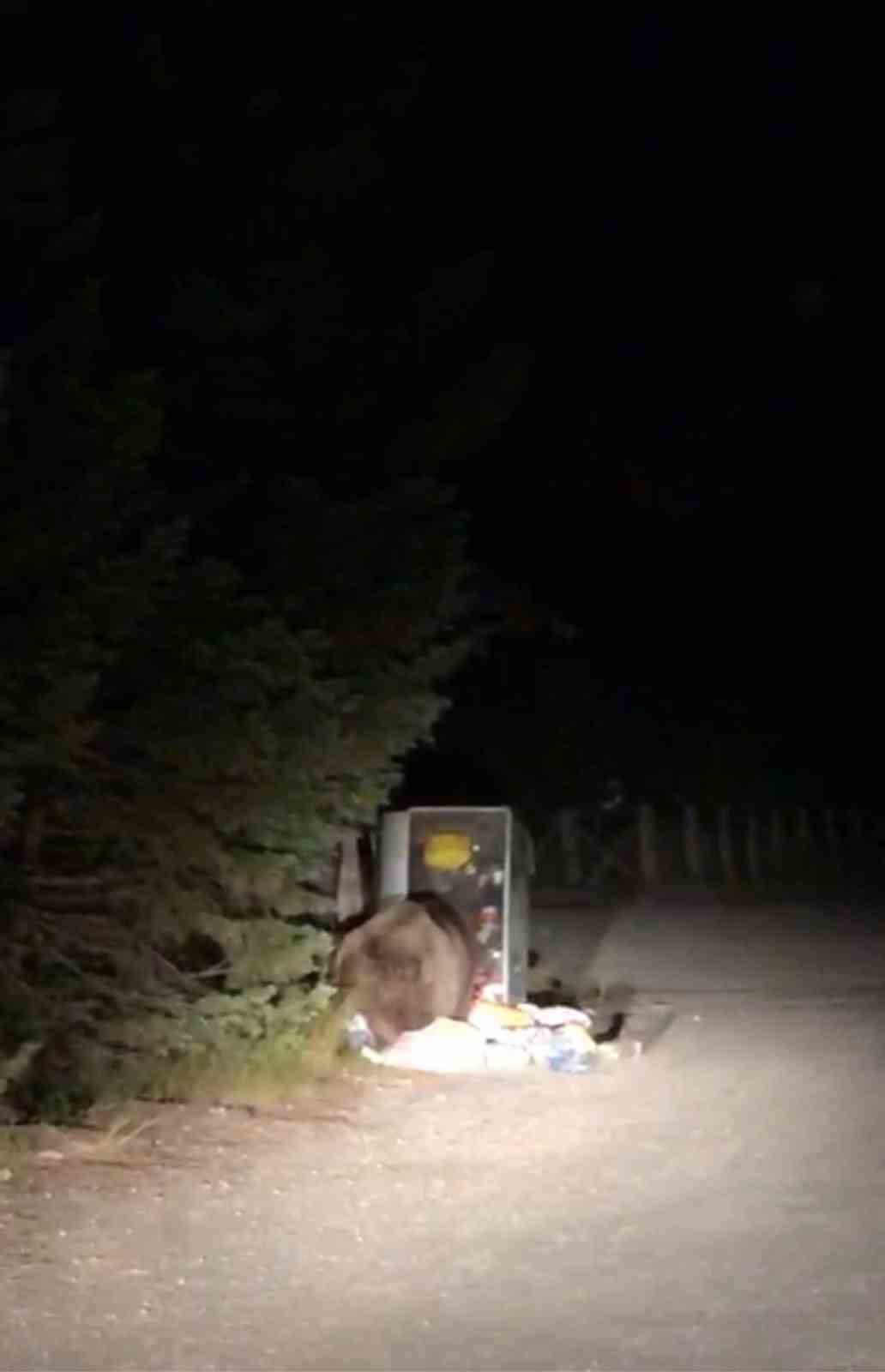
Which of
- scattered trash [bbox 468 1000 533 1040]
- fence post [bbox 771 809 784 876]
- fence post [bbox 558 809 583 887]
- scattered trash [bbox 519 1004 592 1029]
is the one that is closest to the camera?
scattered trash [bbox 468 1000 533 1040]

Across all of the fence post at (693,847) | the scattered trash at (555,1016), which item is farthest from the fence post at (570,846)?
the scattered trash at (555,1016)

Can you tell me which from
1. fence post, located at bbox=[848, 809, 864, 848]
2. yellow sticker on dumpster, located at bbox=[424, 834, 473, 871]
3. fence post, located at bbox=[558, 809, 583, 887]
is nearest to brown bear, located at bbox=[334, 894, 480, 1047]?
yellow sticker on dumpster, located at bbox=[424, 834, 473, 871]

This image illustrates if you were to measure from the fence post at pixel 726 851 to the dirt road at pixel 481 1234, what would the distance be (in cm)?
2101

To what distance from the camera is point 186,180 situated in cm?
1510

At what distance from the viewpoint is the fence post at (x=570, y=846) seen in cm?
3547

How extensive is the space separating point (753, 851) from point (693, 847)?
5.58 ft

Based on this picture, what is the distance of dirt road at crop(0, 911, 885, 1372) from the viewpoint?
9.18 metres

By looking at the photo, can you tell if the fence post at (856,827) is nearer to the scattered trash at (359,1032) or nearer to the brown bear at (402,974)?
the brown bear at (402,974)

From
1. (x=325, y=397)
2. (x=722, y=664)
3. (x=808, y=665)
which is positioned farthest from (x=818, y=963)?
(x=808, y=665)

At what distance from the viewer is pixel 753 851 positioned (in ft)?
127

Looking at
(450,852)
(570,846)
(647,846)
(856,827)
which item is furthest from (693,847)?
(450,852)

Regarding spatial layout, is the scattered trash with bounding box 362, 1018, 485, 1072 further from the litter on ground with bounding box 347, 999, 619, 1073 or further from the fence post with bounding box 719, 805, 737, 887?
the fence post with bounding box 719, 805, 737, 887

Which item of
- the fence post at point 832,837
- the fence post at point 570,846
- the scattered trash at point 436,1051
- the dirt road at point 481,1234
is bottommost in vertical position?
the dirt road at point 481,1234

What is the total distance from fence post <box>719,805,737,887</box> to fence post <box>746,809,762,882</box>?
0.26m
